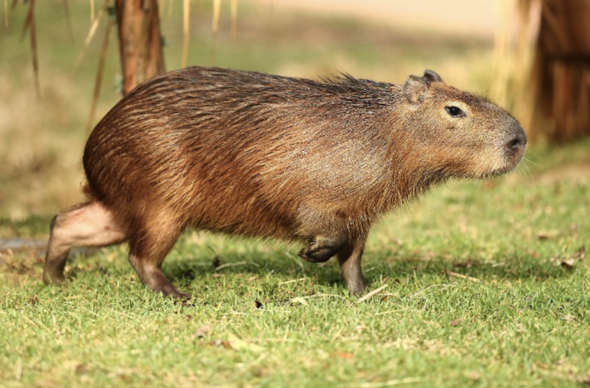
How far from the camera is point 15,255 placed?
225 inches

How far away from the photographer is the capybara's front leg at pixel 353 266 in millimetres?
4805

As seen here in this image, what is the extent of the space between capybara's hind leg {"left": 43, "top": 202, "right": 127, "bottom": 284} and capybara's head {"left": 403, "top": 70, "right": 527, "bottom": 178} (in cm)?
186

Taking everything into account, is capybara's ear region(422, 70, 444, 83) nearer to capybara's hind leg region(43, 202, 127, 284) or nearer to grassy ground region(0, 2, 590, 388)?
grassy ground region(0, 2, 590, 388)

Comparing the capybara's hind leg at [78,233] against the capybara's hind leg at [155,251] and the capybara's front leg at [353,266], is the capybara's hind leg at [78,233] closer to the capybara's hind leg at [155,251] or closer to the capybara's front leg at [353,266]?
the capybara's hind leg at [155,251]

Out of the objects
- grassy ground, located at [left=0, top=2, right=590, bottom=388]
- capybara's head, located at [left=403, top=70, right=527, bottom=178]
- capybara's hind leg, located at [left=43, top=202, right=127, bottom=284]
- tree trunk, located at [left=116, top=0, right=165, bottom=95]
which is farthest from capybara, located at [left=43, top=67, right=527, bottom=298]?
tree trunk, located at [left=116, top=0, right=165, bottom=95]

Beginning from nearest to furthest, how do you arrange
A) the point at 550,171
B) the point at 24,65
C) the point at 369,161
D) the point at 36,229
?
the point at 369,161, the point at 36,229, the point at 550,171, the point at 24,65

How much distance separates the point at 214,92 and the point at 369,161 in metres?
1.00

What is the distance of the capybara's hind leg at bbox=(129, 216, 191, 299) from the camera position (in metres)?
4.68

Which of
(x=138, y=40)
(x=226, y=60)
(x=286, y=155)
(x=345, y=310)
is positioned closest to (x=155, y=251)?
(x=286, y=155)

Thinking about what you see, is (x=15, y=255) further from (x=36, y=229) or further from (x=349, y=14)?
(x=349, y=14)

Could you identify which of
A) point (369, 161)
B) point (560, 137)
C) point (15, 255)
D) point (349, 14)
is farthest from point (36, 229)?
point (349, 14)

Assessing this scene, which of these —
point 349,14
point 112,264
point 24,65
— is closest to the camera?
point 112,264

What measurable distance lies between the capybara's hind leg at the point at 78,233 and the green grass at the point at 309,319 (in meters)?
0.13

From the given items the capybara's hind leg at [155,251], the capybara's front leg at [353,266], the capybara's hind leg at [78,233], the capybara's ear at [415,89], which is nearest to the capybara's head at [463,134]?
the capybara's ear at [415,89]
